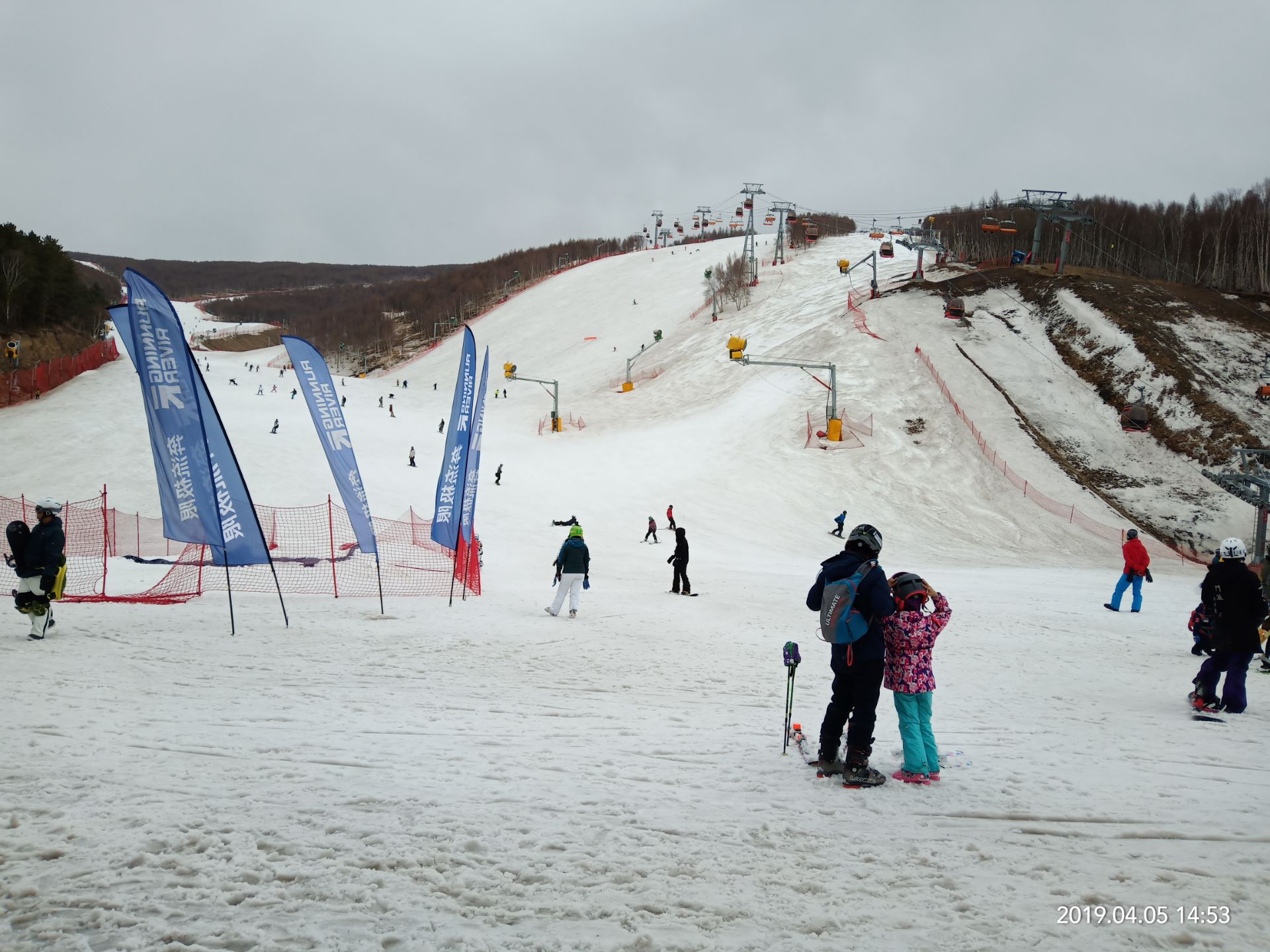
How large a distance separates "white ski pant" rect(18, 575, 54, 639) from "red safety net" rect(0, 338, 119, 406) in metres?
36.1

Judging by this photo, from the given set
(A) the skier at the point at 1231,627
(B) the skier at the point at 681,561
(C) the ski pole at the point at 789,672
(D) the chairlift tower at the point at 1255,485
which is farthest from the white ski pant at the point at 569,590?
(D) the chairlift tower at the point at 1255,485

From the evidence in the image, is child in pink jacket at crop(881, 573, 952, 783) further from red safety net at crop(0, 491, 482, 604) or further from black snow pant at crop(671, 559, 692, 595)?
black snow pant at crop(671, 559, 692, 595)

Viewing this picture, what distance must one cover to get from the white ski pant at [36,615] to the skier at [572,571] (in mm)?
6461

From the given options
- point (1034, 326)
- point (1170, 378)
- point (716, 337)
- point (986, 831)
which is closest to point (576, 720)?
point (986, 831)

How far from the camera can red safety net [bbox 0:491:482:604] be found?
14.2 m

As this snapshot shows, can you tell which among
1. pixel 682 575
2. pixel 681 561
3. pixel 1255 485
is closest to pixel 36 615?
pixel 681 561

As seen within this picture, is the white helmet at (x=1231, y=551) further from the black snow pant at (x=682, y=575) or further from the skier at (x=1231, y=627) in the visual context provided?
the black snow pant at (x=682, y=575)

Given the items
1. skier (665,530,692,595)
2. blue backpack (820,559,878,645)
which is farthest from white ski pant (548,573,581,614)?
blue backpack (820,559,878,645)

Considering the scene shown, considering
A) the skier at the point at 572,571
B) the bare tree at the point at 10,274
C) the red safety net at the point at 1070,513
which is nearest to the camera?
the skier at the point at 572,571

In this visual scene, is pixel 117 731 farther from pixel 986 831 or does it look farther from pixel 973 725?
pixel 973 725

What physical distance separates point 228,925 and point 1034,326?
50.1 metres

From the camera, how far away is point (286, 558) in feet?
57.5

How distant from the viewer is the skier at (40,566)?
880 centimetres

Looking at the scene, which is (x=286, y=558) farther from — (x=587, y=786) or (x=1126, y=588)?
(x=1126, y=588)
